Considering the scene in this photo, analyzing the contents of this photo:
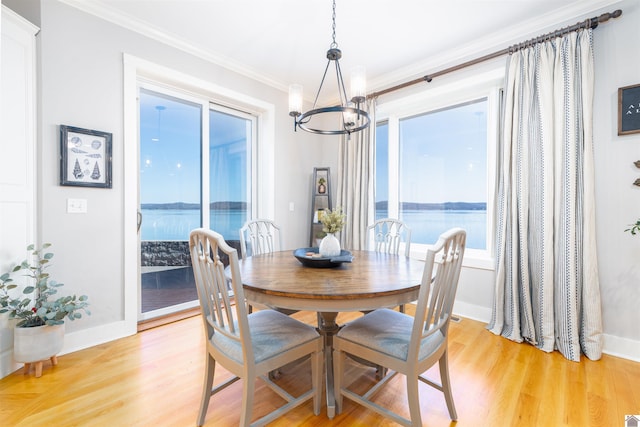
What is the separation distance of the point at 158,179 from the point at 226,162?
2.65 ft

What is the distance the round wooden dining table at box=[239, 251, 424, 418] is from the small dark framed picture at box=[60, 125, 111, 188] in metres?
1.43

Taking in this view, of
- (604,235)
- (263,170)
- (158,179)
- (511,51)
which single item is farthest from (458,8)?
(158,179)

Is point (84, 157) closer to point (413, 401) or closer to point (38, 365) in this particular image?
point (38, 365)

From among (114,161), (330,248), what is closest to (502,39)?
(330,248)

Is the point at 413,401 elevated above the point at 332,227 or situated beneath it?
situated beneath

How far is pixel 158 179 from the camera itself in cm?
292

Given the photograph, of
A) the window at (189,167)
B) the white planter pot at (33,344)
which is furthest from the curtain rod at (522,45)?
the white planter pot at (33,344)

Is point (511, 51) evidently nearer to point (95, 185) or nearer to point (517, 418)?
point (517, 418)

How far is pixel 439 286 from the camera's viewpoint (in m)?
1.34

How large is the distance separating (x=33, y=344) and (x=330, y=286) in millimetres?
1986

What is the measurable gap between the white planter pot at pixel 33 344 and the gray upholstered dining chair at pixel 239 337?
1259 millimetres

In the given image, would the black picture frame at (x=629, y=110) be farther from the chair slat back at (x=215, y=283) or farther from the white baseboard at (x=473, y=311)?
the chair slat back at (x=215, y=283)

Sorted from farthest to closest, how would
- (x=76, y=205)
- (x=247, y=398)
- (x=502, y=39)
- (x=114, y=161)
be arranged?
(x=502, y=39)
(x=114, y=161)
(x=76, y=205)
(x=247, y=398)

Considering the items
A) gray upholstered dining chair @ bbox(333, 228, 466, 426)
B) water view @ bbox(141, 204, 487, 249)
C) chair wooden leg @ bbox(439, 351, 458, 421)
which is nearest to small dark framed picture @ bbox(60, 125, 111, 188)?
water view @ bbox(141, 204, 487, 249)
